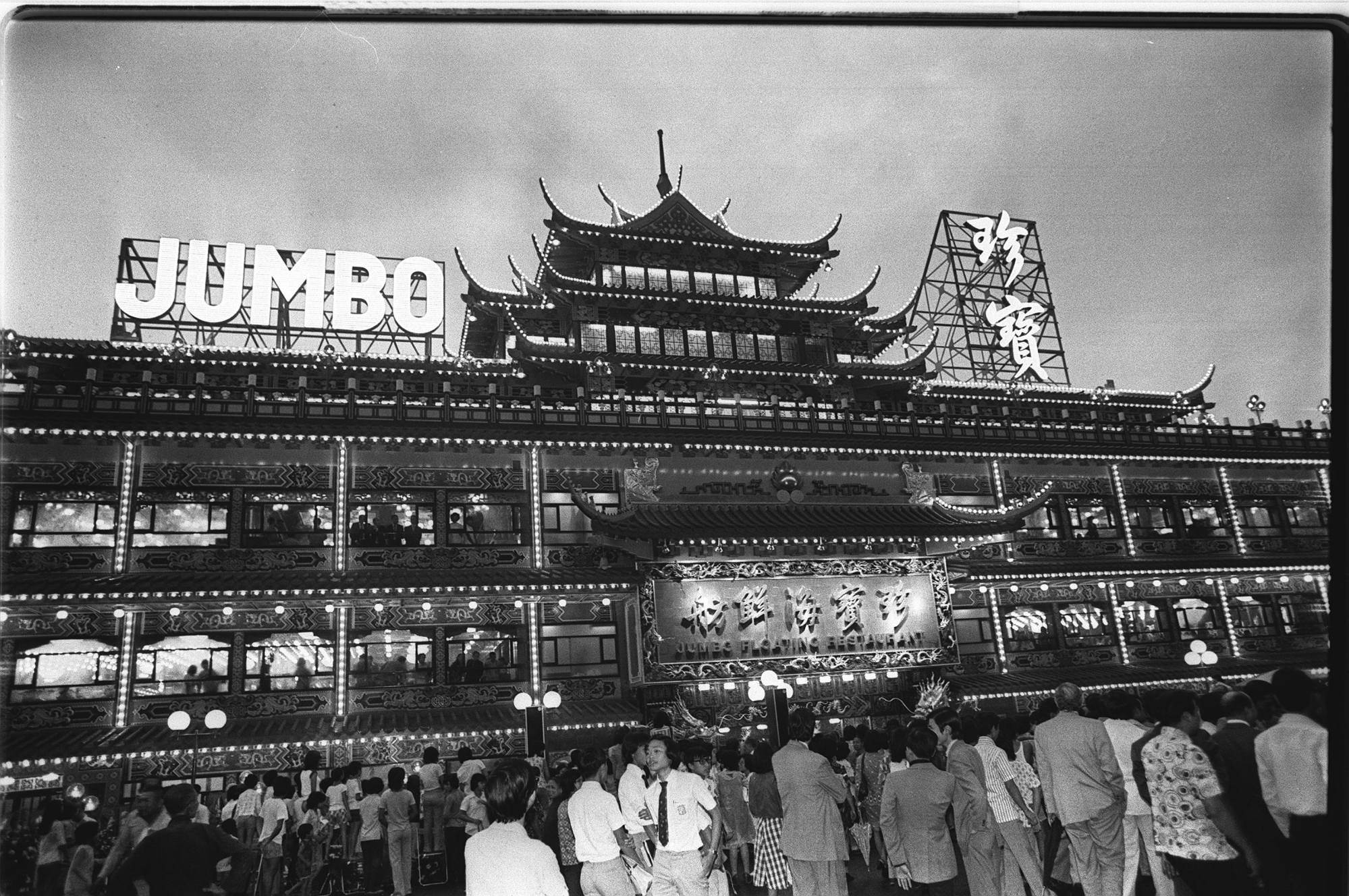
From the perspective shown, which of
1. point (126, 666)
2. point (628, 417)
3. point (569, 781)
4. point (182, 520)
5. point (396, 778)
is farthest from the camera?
point (628, 417)

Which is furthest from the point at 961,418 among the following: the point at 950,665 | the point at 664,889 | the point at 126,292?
the point at 126,292

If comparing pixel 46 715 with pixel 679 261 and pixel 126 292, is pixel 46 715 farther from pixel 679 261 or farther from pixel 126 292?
pixel 679 261

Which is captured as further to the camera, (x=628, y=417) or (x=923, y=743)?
Result: (x=628, y=417)

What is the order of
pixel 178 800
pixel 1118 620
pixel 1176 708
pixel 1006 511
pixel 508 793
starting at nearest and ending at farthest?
pixel 508 793 → pixel 178 800 → pixel 1176 708 → pixel 1006 511 → pixel 1118 620

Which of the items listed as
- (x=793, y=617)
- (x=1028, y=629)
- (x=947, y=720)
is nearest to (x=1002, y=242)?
(x=1028, y=629)

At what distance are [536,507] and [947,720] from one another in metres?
13.5

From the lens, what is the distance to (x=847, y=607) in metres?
20.6

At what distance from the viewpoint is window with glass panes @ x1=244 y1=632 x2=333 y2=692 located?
1795 cm

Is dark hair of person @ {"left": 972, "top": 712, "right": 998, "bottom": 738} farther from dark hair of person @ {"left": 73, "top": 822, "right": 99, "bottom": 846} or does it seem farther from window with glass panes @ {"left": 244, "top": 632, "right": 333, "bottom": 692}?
window with glass panes @ {"left": 244, "top": 632, "right": 333, "bottom": 692}

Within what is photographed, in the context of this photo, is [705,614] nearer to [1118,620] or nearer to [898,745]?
[898,745]

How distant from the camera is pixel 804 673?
19.6 m

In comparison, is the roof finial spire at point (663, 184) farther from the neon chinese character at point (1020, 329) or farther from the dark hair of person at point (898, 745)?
the dark hair of person at point (898, 745)

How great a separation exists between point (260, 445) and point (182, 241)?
802 centimetres

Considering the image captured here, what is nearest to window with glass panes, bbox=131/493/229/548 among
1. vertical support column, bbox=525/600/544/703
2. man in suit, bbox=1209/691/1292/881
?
vertical support column, bbox=525/600/544/703
